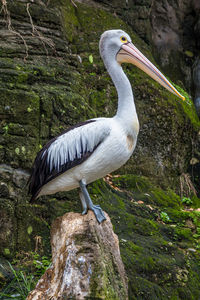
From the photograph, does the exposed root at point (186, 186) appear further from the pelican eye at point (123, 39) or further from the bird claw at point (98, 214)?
the bird claw at point (98, 214)

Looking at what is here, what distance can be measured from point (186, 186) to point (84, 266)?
5635 millimetres

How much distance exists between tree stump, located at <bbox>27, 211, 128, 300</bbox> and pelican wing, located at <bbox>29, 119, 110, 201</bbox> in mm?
592

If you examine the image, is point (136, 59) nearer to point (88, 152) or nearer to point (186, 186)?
point (88, 152)

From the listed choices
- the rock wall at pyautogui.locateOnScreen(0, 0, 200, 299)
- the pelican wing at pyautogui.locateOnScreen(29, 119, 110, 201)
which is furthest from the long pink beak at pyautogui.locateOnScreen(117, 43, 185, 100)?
the rock wall at pyautogui.locateOnScreen(0, 0, 200, 299)

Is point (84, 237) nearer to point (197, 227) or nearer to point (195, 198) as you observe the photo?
point (197, 227)

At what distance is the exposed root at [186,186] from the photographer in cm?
831

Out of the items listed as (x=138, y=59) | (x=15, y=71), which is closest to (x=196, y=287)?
(x=138, y=59)

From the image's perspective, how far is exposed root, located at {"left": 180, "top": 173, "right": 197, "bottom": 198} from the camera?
8313 mm

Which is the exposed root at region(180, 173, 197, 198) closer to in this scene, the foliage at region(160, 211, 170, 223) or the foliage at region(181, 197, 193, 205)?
the foliage at region(181, 197, 193, 205)

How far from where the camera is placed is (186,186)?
8.48 meters

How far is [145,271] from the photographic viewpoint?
200 inches

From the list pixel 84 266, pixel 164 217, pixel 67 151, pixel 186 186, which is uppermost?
pixel 67 151

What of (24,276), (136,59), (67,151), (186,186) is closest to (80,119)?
(136,59)

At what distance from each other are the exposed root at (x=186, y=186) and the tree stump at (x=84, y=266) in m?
4.82
